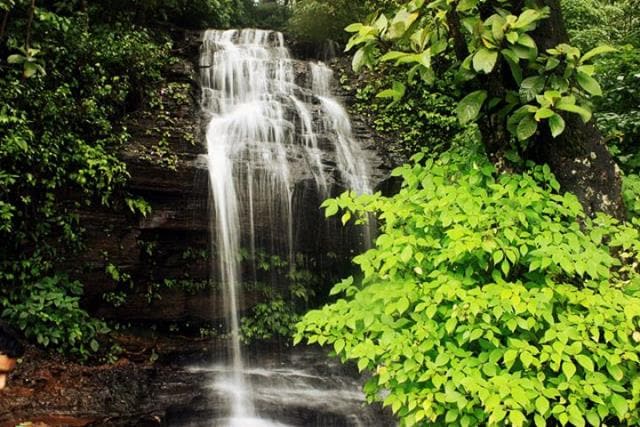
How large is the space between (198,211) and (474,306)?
4.80 meters

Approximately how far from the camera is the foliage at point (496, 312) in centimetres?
230

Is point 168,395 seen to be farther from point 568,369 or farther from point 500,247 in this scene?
point 568,369

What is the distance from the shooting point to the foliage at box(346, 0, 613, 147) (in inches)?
98.2

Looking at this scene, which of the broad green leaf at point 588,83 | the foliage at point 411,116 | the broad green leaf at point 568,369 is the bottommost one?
the broad green leaf at point 568,369

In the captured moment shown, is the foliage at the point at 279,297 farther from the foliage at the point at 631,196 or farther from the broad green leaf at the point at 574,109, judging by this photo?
the broad green leaf at the point at 574,109

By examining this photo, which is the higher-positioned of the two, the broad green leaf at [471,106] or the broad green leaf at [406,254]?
the broad green leaf at [471,106]

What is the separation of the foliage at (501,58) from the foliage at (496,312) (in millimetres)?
380

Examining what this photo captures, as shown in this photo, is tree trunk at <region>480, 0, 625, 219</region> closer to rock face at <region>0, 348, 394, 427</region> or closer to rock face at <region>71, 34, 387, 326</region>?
rock face at <region>0, 348, 394, 427</region>

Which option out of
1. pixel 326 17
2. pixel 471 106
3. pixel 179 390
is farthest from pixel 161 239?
pixel 326 17

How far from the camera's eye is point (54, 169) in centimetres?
591

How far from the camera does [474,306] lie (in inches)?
93.4

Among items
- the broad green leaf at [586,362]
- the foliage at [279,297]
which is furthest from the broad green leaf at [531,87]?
the foliage at [279,297]

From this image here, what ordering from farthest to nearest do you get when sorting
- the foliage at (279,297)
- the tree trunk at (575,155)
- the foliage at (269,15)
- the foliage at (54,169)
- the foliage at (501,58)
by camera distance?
the foliage at (269,15) < the foliage at (279,297) < the foliage at (54,169) < the tree trunk at (575,155) < the foliage at (501,58)

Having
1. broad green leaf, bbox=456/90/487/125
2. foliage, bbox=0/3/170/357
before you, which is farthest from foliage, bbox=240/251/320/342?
broad green leaf, bbox=456/90/487/125
